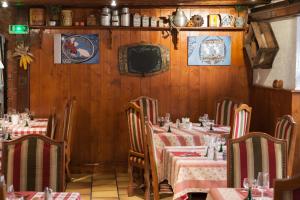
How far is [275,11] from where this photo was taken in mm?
7191

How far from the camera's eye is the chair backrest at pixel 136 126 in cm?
623

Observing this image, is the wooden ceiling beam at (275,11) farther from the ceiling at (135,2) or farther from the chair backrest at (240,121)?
the chair backrest at (240,121)

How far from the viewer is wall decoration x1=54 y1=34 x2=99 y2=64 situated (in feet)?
26.3

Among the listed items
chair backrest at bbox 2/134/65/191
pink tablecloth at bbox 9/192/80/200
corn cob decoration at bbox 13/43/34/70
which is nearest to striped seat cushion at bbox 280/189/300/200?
pink tablecloth at bbox 9/192/80/200

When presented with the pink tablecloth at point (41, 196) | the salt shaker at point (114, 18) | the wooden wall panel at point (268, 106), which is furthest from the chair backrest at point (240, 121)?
the pink tablecloth at point (41, 196)

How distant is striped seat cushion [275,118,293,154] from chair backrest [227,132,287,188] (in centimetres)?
96

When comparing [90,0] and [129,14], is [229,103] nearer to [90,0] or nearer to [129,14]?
[129,14]

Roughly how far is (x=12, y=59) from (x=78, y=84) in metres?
1.06

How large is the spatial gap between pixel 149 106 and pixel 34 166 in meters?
4.13

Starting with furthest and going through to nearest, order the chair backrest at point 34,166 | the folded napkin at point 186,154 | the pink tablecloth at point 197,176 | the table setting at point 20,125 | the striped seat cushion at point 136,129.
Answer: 1. the table setting at point 20,125
2. the striped seat cushion at point 136,129
3. the folded napkin at point 186,154
4. the pink tablecloth at point 197,176
5. the chair backrest at point 34,166

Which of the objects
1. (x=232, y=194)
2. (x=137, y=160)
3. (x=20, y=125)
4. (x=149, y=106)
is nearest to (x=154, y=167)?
(x=232, y=194)

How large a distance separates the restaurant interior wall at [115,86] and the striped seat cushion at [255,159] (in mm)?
4217

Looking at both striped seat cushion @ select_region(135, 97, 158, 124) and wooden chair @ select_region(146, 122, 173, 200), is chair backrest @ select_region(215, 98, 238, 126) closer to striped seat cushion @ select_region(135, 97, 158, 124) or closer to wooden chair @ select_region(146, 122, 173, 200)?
striped seat cushion @ select_region(135, 97, 158, 124)

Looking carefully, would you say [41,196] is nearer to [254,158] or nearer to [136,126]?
[254,158]
